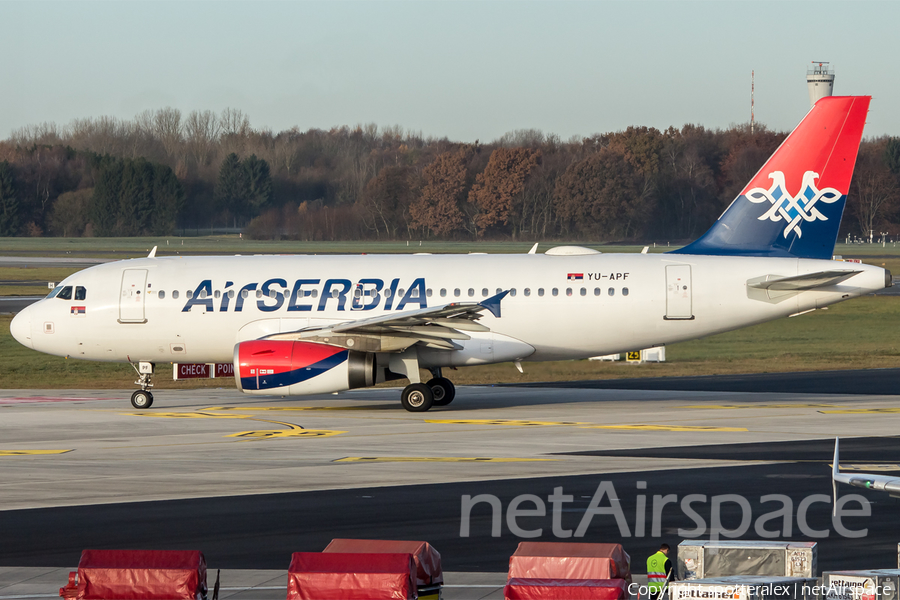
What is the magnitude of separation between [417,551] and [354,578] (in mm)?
882

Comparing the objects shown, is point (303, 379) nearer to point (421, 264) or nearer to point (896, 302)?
point (421, 264)

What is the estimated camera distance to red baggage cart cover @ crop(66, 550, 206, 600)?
9.14 m

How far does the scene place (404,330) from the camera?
3002 cm

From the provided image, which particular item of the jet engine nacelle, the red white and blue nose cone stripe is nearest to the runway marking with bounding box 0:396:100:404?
the jet engine nacelle

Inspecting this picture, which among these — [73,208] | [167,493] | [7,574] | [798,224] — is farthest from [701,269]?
[73,208]

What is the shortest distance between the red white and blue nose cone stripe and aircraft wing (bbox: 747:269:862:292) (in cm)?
1163

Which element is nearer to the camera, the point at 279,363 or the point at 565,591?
the point at 565,591

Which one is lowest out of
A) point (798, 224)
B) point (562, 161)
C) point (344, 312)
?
point (344, 312)

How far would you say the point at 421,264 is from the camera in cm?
3234

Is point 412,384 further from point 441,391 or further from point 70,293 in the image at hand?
point 70,293

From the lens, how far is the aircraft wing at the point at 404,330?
29.2m

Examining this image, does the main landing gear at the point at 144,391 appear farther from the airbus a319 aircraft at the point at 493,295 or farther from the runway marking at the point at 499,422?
the runway marking at the point at 499,422

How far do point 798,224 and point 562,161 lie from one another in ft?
356

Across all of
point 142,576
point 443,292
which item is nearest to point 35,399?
point 443,292
